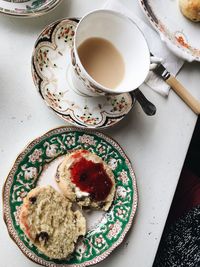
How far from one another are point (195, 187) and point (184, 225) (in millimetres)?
117

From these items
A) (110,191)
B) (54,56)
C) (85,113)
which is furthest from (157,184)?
(54,56)

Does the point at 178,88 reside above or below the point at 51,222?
above

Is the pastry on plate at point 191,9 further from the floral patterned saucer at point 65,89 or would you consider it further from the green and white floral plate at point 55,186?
the green and white floral plate at point 55,186

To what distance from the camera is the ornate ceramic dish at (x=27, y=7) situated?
1008 mm

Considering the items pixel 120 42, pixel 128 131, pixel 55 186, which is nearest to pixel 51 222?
pixel 55 186

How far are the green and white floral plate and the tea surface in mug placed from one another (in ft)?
0.38

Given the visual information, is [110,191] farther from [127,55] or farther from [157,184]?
[127,55]

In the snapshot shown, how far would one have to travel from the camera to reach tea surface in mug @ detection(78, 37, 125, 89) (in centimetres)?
100

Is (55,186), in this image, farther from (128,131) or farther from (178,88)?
(178,88)

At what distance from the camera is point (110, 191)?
100 centimetres

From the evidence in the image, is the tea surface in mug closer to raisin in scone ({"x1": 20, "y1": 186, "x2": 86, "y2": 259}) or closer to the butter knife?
the butter knife

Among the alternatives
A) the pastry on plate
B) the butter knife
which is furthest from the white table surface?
the pastry on plate

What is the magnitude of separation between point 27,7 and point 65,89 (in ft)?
0.63

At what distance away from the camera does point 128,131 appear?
3.50ft
